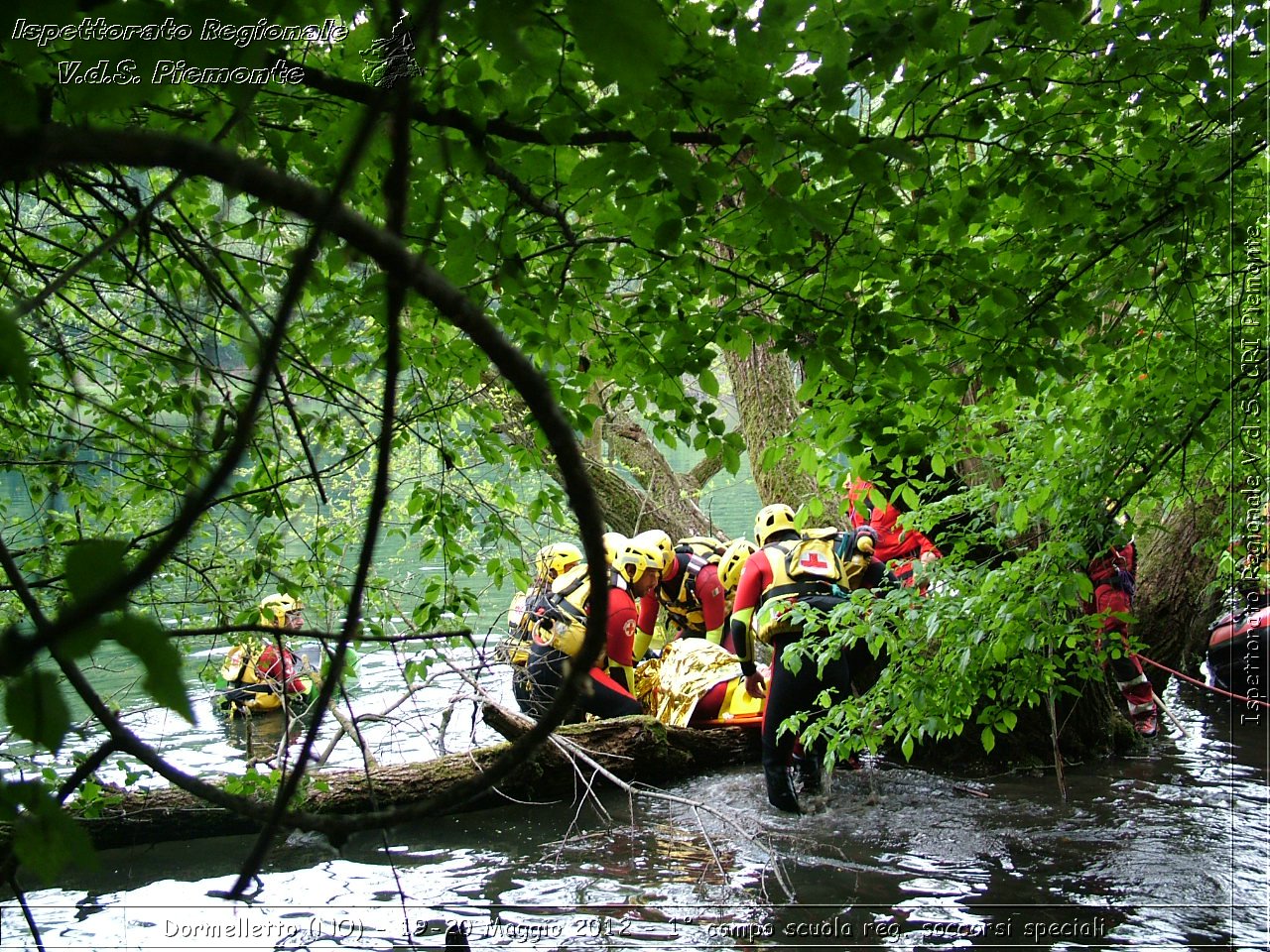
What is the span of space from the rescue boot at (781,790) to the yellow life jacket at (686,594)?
265 cm

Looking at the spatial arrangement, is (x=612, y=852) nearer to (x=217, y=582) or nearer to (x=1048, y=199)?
(x=217, y=582)

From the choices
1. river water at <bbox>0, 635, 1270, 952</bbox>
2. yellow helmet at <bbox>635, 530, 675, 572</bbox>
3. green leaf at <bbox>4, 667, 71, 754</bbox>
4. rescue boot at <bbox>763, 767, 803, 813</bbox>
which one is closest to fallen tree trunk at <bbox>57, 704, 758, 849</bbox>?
river water at <bbox>0, 635, 1270, 952</bbox>

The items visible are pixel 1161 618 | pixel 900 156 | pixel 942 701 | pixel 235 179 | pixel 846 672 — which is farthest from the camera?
pixel 1161 618

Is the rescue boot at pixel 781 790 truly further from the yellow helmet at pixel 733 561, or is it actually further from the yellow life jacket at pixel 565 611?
the yellow helmet at pixel 733 561

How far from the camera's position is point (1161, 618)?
10258 mm

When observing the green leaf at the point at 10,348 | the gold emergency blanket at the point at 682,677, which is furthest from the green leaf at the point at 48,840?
the gold emergency blanket at the point at 682,677

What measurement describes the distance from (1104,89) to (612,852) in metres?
5.12

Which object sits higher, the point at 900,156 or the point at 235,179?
the point at 900,156

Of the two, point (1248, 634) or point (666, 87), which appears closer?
point (666, 87)

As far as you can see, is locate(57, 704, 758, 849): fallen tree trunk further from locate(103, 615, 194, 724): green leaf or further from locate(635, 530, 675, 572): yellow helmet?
locate(103, 615, 194, 724): green leaf

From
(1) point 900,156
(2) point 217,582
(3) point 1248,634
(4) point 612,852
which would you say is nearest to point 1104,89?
(1) point 900,156

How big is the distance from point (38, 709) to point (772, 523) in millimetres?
7014

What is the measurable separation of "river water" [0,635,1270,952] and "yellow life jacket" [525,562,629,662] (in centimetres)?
99

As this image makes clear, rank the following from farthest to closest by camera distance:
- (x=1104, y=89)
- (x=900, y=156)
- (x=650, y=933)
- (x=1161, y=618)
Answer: (x=1161, y=618), (x=650, y=933), (x=1104, y=89), (x=900, y=156)
